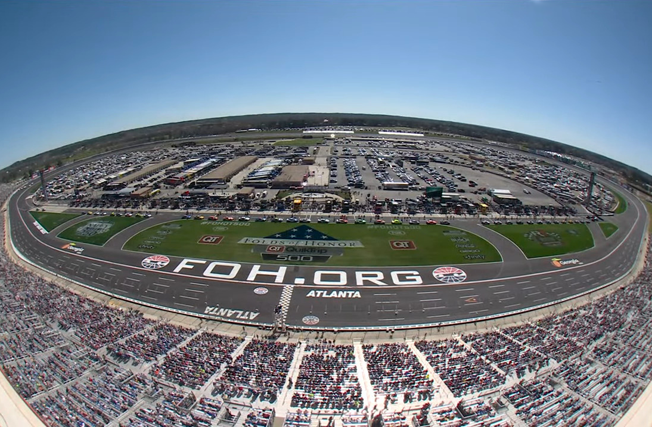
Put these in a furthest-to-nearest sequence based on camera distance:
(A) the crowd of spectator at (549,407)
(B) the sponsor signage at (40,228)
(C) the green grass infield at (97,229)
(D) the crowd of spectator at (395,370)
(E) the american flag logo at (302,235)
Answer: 1. (B) the sponsor signage at (40,228)
2. (C) the green grass infield at (97,229)
3. (E) the american flag logo at (302,235)
4. (D) the crowd of spectator at (395,370)
5. (A) the crowd of spectator at (549,407)

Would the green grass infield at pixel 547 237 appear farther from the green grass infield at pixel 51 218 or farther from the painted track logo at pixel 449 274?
the green grass infield at pixel 51 218

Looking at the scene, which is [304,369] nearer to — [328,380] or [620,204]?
[328,380]

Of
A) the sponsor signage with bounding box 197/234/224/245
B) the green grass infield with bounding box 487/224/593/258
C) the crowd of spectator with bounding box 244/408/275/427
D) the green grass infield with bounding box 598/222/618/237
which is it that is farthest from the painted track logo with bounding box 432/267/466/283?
the green grass infield with bounding box 598/222/618/237

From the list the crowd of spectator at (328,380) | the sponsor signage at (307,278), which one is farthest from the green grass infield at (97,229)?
the crowd of spectator at (328,380)

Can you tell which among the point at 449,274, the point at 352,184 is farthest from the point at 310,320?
the point at 352,184

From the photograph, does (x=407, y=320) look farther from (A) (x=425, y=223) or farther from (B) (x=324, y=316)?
(A) (x=425, y=223)

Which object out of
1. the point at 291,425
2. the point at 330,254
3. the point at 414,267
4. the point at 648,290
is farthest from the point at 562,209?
the point at 291,425

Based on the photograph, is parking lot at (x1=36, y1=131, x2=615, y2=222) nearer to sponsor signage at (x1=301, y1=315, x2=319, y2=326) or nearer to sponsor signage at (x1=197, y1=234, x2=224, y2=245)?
sponsor signage at (x1=197, y1=234, x2=224, y2=245)
